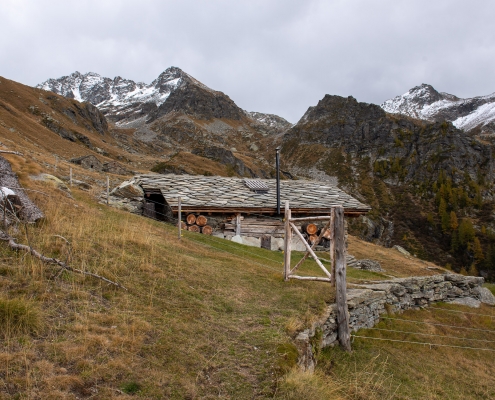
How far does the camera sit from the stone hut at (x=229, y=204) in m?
16.0

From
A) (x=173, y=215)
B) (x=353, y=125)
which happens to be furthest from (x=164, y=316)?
(x=353, y=125)

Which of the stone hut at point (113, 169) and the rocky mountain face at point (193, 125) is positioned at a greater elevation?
the rocky mountain face at point (193, 125)

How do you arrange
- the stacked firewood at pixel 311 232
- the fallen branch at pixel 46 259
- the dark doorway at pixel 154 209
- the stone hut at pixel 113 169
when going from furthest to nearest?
the stone hut at pixel 113 169, the dark doorway at pixel 154 209, the stacked firewood at pixel 311 232, the fallen branch at pixel 46 259

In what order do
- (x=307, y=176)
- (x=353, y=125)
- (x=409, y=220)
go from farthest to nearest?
1. (x=353, y=125)
2. (x=307, y=176)
3. (x=409, y=220)

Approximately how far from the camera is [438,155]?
117 m

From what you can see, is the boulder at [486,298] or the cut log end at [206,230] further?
the cut log end at [206,230]

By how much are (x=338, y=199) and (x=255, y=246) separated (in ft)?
18.3

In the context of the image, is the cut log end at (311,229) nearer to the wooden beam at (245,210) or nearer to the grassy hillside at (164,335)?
the wooden beam at (245,210)

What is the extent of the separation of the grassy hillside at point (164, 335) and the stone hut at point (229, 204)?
22.6 ft

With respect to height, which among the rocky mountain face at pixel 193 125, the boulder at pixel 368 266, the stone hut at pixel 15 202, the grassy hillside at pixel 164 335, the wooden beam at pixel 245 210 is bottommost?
the boulder at pixel 368 266

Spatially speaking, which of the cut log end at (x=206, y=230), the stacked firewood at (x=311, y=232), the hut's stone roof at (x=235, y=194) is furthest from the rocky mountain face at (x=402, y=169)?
the cut log end at (x=206, y=230)

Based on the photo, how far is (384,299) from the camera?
10.4 m

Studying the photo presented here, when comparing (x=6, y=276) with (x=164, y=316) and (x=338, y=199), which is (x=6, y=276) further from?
(x=338, y=199)

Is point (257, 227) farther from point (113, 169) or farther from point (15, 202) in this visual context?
point (113, 169)
